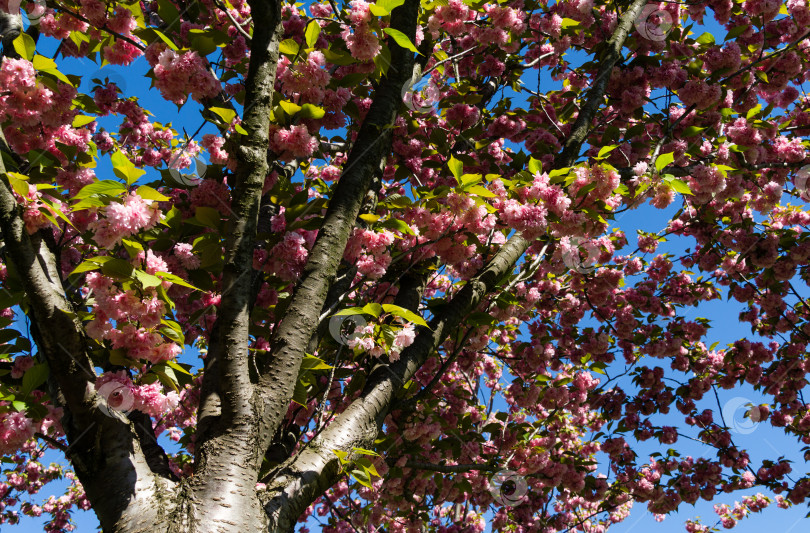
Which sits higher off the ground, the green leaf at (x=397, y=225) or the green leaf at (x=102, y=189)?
the green leaf at (x=397, y=225)

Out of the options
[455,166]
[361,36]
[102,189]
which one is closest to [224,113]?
[102,189]

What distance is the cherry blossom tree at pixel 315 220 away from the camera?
179 cm

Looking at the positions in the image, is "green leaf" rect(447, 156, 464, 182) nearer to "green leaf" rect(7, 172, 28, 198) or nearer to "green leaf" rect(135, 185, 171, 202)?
"green leaf" rect(135, 185, 171, 202)

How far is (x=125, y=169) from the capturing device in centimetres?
177

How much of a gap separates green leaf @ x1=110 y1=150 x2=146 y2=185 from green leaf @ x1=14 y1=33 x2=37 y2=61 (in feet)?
2.91

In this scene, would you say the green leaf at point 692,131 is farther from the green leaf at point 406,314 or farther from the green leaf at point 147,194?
the green leaf at point 147,194

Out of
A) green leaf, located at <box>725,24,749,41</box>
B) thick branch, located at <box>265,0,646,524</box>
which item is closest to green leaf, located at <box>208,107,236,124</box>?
thick branch, located at <box>265,0,646,524</box>

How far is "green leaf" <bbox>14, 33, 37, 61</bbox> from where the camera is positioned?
7.04ft

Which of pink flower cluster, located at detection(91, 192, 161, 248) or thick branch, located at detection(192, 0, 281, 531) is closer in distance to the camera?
thick branch, located at detection(192, 0, 281, 531)

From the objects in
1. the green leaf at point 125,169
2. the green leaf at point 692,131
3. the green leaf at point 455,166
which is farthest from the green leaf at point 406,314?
the green leaf at point 692,131

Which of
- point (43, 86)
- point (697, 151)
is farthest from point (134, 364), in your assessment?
point (697, 151)

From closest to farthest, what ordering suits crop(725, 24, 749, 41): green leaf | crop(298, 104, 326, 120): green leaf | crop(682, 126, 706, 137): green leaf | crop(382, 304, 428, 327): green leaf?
1. crop(382, 304, 428, 327): green leaf
2. crop(298, 104, 326, 120): green leaf
3. crop(682, 126, 706, 137): green leaf
4. crop(725, 24, 749, 41): green leaf

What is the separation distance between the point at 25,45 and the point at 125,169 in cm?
95

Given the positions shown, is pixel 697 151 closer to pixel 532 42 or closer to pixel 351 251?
pixel 532 42
